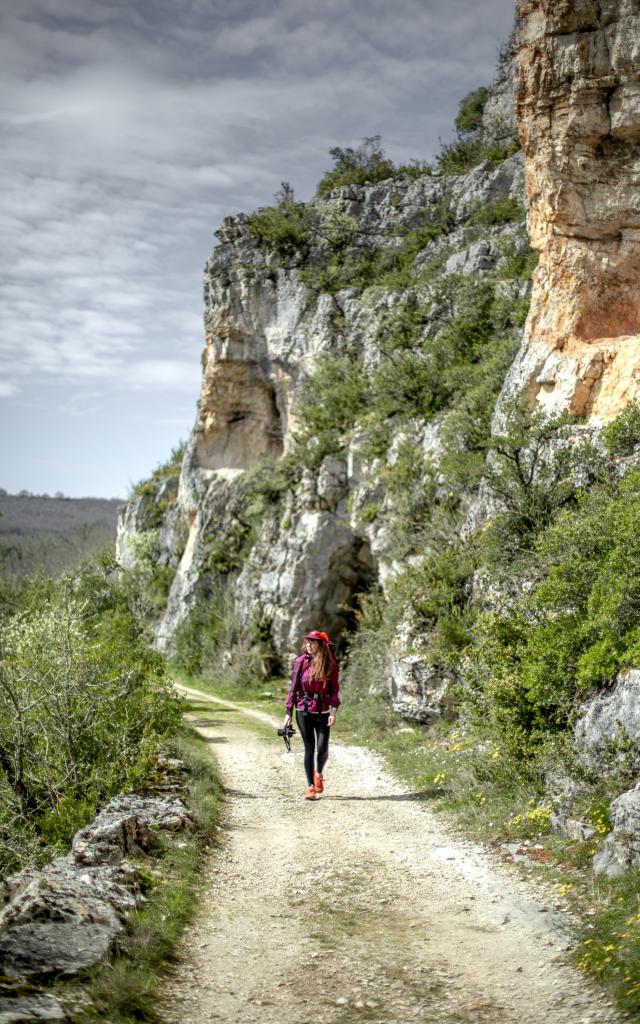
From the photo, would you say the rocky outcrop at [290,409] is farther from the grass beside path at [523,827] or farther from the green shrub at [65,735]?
the green shrub at [65,735]

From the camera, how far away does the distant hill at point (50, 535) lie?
258 ft

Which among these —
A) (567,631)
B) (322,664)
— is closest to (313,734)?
(322,664)

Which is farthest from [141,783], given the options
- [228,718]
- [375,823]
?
[228,718]

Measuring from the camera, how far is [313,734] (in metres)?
9.42

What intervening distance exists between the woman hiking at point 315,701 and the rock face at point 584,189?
7695 mm

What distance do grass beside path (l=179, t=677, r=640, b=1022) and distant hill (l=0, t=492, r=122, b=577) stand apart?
70.3ft

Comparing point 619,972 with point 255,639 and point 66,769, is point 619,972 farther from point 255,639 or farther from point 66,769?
point 255,639

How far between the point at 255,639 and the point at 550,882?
20.3 meters

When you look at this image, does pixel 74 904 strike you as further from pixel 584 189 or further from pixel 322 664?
pixel 584 189

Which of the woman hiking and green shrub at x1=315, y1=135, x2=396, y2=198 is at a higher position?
green shrub at x1=315, y1=135, x2=396, y2=198

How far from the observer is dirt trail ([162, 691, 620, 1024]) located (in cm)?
432

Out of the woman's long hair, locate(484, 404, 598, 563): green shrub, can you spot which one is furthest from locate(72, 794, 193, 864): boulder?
locate(484, 404, 598, 563): green shrub

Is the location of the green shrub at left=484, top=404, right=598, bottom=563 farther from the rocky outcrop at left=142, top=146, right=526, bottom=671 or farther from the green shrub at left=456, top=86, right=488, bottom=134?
the green shrub at left=456, top=86, right=488, bottom=134

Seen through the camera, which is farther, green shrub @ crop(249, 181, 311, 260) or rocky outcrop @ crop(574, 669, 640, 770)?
green shrub @ crop(249, 181, 311, 260)
